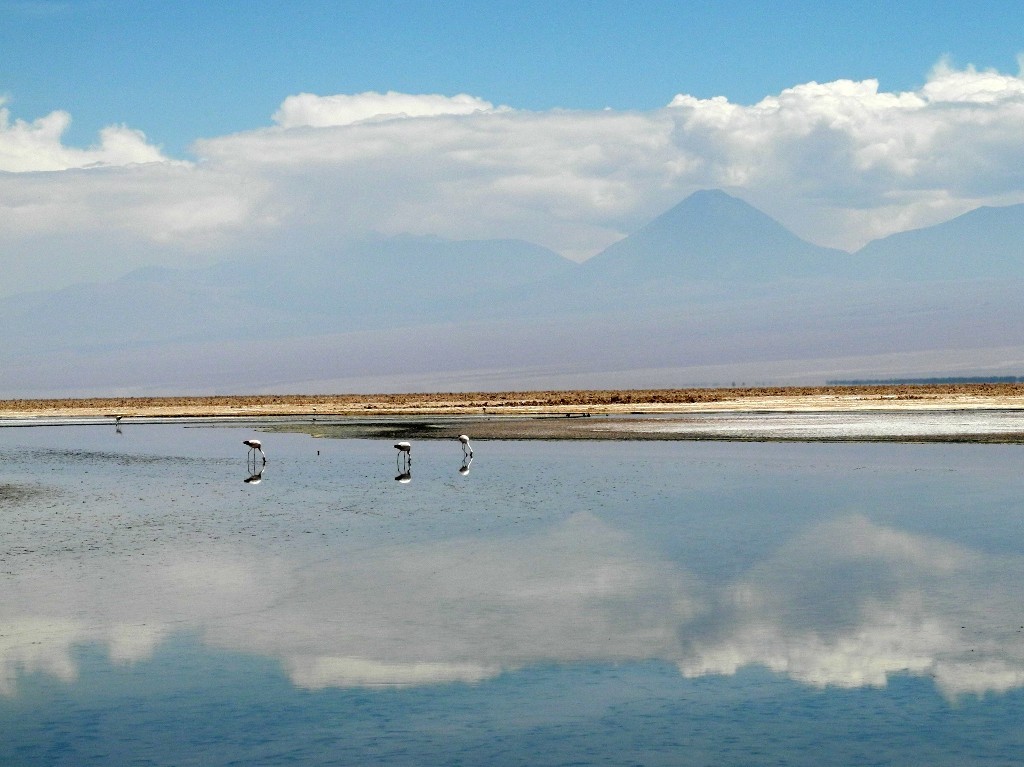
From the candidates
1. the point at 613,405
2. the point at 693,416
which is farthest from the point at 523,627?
the point at 613,405

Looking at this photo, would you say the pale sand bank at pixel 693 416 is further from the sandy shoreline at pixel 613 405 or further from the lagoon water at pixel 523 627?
the lagoon water at pixel 523 627

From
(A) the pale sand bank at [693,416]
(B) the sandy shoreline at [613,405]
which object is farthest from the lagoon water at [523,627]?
(B) the sandy shoreline at [613,405]

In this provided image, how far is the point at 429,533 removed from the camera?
23156mm

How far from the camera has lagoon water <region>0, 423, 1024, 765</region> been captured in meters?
10.5

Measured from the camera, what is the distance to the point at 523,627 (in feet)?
48.4

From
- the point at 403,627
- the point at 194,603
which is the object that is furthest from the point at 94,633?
the point at 403,627

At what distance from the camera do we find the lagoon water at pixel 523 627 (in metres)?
10.5

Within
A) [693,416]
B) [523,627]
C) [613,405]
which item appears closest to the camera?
[523,627]

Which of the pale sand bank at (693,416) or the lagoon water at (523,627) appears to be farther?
the pale sand bank at (693,416)

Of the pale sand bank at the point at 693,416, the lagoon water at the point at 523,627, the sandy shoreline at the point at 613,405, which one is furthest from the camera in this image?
the sandy shoreline at the point at 613,405

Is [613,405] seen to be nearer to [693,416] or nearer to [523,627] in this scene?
[693,416]

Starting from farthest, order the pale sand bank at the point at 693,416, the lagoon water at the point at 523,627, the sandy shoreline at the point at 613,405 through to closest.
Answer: the sandy shoreline at the point at 613,405
the pale sand bank at the point at 693,416
the lagoon water at the point at 523,627

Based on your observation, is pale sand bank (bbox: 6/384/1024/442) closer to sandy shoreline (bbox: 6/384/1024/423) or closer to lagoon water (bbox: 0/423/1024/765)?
sandy shoreline (bbox: 6/384/1024/423)

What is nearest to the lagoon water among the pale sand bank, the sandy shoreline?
the pale sand bank
